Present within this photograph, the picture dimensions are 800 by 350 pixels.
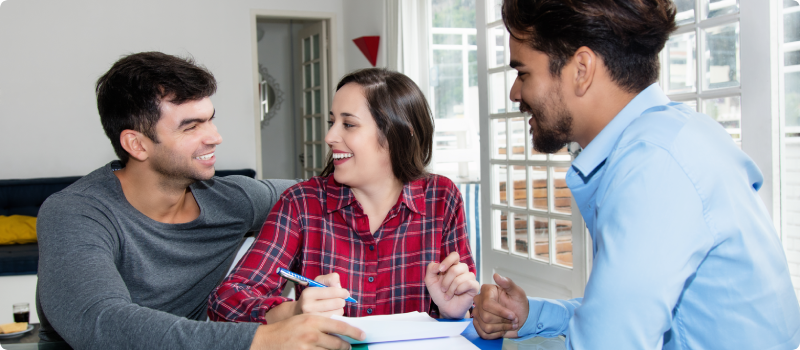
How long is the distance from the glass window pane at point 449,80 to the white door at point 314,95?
156 cm

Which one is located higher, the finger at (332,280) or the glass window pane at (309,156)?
the glass window pane at (309,156)

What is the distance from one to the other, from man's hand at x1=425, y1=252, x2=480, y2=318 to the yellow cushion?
3553 mm

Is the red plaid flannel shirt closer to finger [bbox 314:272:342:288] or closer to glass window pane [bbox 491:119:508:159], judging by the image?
finger [bbox 314:272:342:288]

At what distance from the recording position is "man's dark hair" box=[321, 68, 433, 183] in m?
1.49

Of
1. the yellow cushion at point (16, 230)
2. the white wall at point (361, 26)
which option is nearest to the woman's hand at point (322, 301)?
the yellow cushion at point (16, 230)

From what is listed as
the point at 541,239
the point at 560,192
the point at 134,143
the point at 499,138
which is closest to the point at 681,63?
the point at 560,192

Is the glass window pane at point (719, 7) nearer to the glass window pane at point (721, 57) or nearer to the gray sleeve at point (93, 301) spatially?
the glass window pane at point (721, 57)

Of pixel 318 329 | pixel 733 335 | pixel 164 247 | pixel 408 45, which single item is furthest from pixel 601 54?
pixel 408 45

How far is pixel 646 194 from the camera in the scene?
2.26ft

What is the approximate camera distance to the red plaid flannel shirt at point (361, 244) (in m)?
1.41

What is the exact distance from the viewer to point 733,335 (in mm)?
750

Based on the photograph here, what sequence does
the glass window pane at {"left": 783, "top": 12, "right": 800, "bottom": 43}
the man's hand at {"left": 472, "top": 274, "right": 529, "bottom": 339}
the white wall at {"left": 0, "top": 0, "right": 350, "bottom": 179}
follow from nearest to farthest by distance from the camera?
the man's hand at {"left": 472, "top": 274, "right": 529, "bottom": 339}, the glass window pane at {"left": 783, "top": 12, "right": 800, "bottom": 43}, the white wall at {"left": 0, "top": 0, "right": 350, "bottom": 179}

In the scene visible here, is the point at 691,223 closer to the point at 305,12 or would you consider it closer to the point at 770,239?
the point at 770,239

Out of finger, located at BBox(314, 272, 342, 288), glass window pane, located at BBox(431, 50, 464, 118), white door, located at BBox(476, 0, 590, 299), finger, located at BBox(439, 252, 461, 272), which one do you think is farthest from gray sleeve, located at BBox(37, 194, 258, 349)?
glass window pane, located at BBox(431, 50, 464, 118)
